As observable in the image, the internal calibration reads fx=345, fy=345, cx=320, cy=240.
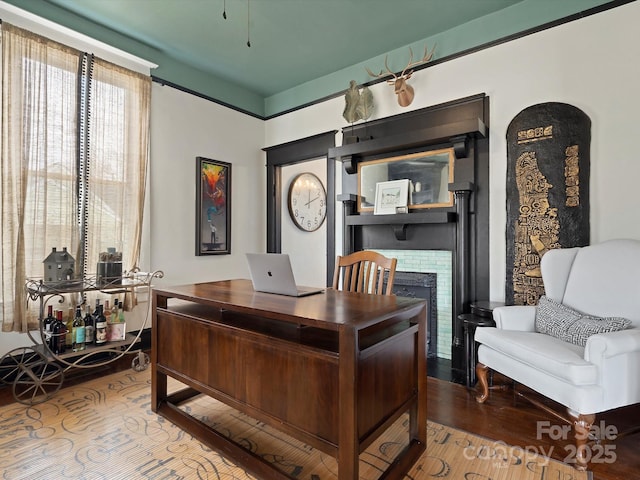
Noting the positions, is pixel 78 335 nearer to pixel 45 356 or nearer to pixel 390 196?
pixel 45 356

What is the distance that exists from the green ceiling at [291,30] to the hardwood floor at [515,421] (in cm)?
286

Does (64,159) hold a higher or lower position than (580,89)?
lower

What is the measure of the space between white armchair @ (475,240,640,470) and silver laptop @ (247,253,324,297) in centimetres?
128

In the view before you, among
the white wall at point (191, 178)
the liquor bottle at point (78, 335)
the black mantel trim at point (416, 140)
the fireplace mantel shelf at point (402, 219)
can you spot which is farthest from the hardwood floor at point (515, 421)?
the black mantel trim at point (416, 140)

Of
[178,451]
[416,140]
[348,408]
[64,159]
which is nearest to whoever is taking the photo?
[348,408]

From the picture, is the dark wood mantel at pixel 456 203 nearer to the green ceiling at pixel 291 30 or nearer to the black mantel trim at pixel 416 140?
the black mantel trim at pixel 416 140

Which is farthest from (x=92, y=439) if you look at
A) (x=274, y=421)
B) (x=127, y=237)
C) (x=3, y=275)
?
(x=127, y=237)

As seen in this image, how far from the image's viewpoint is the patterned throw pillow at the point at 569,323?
1921 mm

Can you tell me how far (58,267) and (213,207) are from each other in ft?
5.74

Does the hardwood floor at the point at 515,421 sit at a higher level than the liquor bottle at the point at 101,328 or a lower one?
lower

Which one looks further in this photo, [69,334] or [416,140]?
[416,140]

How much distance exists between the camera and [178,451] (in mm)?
1825

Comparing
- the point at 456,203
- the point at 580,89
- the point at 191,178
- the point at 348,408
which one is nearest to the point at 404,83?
the point at 456,203

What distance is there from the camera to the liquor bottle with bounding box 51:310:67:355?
2.57 metres
